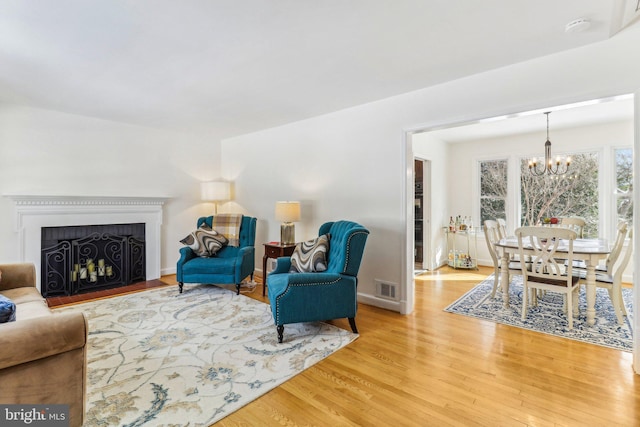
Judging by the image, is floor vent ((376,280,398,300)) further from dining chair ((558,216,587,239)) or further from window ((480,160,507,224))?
window ((480,160,507,224))

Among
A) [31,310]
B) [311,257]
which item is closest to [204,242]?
[311,257]

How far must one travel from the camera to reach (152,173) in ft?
16.1

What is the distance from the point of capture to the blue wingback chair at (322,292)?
8.73 ft

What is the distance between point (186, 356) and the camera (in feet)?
7.99

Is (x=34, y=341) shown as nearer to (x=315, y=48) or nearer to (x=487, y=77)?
(x=315, y=48)

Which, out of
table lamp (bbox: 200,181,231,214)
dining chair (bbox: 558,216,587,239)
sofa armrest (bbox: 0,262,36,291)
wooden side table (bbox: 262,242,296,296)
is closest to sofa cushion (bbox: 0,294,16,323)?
sofa armrest (bbox: 0,262,36,291)

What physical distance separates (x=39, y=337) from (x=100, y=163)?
380 cm

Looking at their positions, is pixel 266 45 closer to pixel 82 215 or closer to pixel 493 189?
pixel 82 215

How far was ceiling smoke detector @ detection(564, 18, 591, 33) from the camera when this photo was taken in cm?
200

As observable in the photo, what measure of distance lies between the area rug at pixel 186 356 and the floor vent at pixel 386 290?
0.85 meters

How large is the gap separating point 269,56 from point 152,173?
3.36m

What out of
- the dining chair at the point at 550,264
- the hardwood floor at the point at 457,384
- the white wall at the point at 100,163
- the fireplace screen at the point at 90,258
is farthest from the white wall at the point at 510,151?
the fireplace screen at the point at 90,258

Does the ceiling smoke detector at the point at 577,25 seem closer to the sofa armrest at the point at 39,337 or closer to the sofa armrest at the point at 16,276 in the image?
the sofa armrest at the point at 39,337

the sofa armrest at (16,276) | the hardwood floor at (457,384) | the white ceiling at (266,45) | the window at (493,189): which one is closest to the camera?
the hardwood floor at (457,384)
